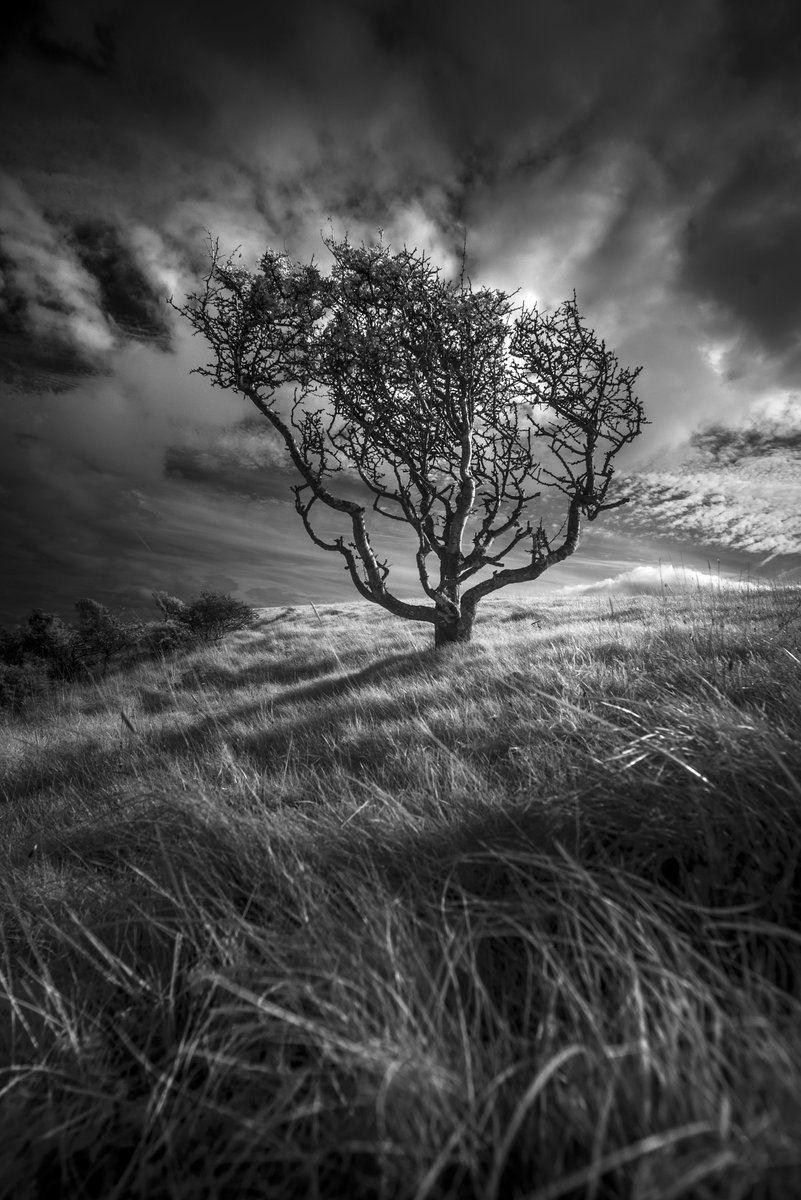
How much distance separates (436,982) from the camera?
4.39 feet

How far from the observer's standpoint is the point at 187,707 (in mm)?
11977

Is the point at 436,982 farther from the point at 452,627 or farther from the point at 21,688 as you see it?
the point at 21,688

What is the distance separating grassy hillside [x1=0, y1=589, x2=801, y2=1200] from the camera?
99 centimetres

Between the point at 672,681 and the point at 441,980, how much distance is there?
334cm

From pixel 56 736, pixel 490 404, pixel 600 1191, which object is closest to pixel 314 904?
pixel 600 1191

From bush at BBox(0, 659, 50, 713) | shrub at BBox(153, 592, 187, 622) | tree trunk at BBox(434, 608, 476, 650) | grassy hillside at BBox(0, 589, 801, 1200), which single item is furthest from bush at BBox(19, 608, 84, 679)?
grassy hillside at BBox(0, 589, 801, 1200)

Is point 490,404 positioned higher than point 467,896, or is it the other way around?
point 490,404

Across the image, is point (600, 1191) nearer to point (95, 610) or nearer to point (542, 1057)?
point (542, 1057)

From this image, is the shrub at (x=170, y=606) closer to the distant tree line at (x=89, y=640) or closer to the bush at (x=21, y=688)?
the distant tree line at (x=89, y=640)

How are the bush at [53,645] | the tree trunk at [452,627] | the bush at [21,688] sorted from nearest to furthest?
the tree trunk at [452,627]
the bush at [21,688]
the bush at [53,645]

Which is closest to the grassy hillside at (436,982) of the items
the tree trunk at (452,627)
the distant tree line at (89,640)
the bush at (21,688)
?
the tree trunk at (452,627)

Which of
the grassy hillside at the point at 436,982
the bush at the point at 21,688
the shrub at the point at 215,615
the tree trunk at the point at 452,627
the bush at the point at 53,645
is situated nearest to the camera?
the grassy hillside at the point at 436,982

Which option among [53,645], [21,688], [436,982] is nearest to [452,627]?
[436,982]

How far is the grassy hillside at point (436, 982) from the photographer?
0.99m
